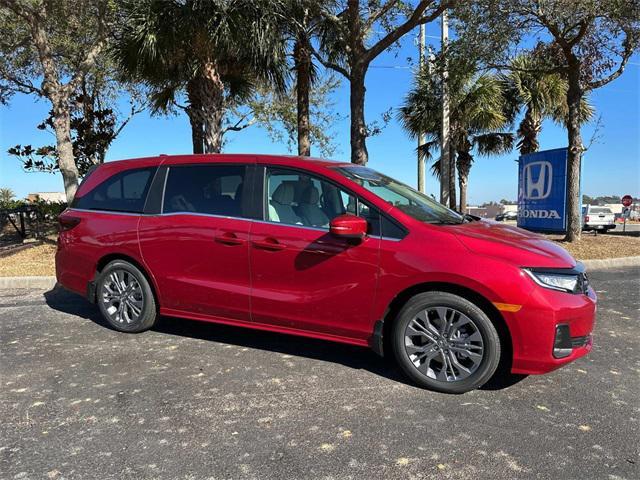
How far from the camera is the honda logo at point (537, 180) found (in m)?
13.6

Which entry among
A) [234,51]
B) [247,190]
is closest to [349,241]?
[247,190]

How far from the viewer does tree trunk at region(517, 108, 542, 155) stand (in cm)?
1885

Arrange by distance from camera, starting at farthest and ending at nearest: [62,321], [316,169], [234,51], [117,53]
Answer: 1. [117,53]
2. [234,51]
3. [62,321]
4. [316,169]

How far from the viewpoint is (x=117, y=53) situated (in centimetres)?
1112

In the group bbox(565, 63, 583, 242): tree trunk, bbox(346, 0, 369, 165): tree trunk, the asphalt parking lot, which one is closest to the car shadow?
the asphalt parking lot

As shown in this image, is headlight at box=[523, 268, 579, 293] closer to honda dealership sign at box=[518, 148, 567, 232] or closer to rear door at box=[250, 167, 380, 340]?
rear door at box=[250, 167, 380, 340]

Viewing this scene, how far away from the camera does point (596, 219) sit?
2250cm

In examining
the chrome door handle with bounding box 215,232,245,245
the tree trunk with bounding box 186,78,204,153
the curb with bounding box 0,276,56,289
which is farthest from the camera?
the tree trunk with bounding box 186,78,204,153

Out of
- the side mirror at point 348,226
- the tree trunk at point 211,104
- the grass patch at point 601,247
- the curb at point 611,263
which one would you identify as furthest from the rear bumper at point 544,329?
the tree trunk at point 211,104

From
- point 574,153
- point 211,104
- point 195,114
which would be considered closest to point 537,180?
point 574,153

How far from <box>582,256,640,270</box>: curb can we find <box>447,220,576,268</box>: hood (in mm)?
6635

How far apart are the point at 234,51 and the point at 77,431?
8686mm

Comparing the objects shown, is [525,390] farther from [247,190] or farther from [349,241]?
[247,190]

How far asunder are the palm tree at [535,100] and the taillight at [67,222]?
51.8 feet
